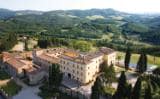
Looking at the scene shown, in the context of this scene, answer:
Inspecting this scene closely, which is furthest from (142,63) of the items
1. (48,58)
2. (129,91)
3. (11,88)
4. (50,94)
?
(11,88)

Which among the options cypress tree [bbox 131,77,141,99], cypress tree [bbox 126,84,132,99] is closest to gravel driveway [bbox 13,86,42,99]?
cypress tree [bbox 126,84,132,99]

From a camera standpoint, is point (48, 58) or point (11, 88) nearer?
point (11, 88)

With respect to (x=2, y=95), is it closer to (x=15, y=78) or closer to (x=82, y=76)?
(x=15, y=78)

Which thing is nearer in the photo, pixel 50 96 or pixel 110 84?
pixel 50 96

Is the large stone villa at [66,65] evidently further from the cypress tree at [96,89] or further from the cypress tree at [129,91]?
the cypress tree at [129,91]

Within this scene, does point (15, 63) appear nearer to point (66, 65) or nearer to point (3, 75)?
point (3, 75)

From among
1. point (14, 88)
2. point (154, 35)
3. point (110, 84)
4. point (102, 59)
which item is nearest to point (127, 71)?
point (102, 59)

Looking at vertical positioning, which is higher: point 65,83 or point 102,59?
point 102,59

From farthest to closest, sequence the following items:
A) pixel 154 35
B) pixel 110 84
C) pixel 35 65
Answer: pixel 154 35 → pixel 35 65 → pixel 110 84
